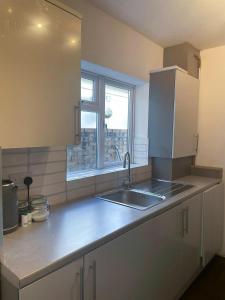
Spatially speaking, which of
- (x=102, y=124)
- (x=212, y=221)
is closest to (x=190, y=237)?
(x=212, y=221)

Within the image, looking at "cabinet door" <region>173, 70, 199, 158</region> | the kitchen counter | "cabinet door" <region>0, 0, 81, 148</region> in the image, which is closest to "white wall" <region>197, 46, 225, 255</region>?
"cabinet door" <region>173, 70, 199, 158</region>

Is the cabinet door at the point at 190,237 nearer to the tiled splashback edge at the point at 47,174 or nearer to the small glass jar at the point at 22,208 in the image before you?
the tiled splashback edge at the point at 47,174

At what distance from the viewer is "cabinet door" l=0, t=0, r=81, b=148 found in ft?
3.22

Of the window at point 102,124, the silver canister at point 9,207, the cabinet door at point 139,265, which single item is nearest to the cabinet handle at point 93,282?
the cabinet door at point 139,265

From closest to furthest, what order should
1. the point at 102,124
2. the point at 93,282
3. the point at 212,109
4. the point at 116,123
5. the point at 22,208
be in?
the point at 93,282 < the point at 22,208 < the point at 102,124 < the point at 116,123 < the point at 212,109

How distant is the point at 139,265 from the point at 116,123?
1.46m

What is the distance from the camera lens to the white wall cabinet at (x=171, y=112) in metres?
2.28

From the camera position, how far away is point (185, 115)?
243 cm

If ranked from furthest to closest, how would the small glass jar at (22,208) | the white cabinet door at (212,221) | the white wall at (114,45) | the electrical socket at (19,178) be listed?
the white cabinet door at (212,221), the white wall at (114,45), the electrical socket at (19,178), the small glass jar at (22,208)

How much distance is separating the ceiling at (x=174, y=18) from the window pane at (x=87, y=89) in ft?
1.89

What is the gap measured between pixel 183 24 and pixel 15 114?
176cm

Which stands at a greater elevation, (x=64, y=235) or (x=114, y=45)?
(x=114, y=45)

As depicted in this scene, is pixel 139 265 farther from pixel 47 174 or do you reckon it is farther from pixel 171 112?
pixel 171 112

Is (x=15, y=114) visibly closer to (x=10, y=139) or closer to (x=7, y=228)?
(x=10, y=139)
